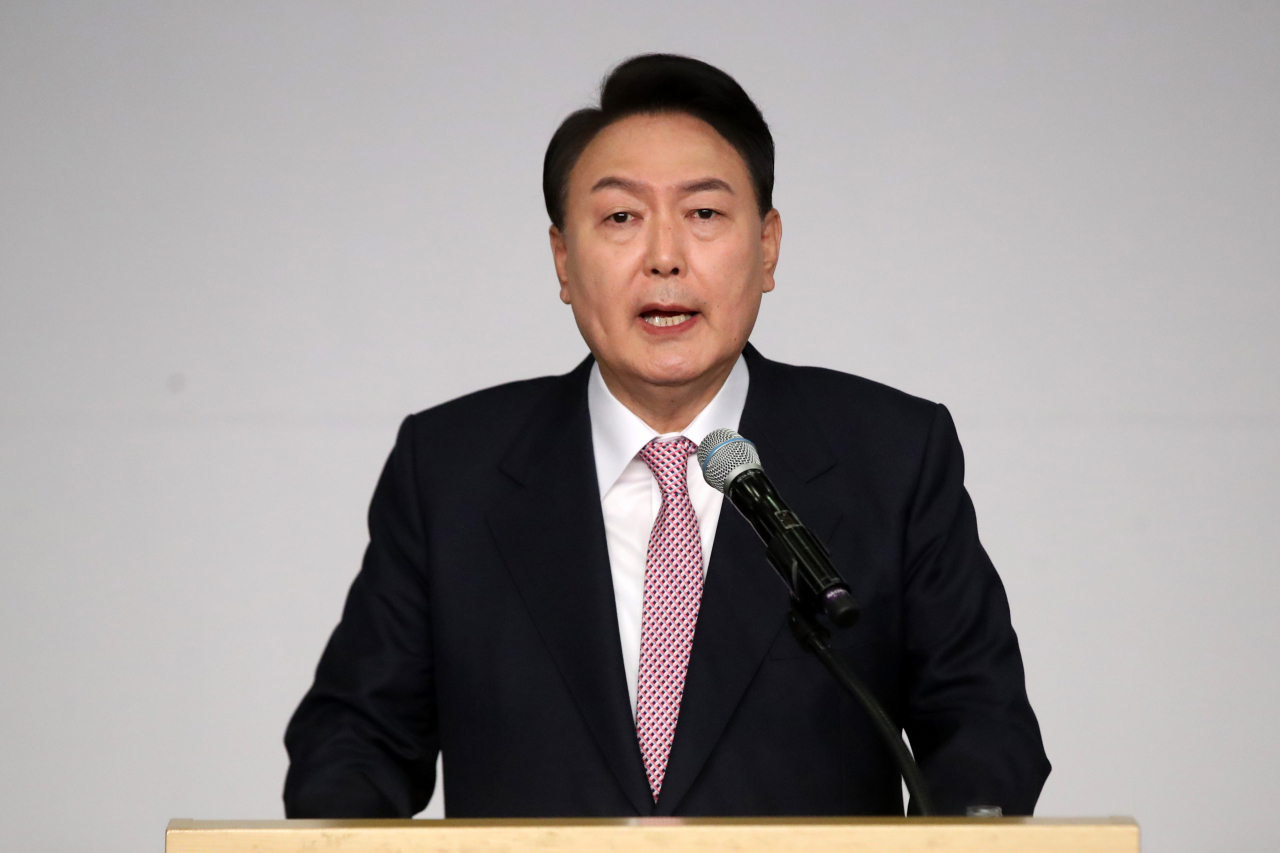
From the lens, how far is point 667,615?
1797 millimetres

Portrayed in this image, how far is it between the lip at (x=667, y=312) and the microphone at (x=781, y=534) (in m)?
0.40

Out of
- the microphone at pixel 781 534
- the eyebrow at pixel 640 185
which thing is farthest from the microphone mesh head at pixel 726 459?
the eyebrow at pixel 640 185

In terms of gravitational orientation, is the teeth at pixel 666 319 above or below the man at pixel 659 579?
above

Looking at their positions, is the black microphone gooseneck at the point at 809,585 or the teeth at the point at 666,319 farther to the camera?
the teeth at the point at 666,319

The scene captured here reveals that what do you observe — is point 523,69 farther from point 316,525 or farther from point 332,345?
point 316,525

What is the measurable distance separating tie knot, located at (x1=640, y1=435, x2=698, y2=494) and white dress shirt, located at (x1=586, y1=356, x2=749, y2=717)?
1cm

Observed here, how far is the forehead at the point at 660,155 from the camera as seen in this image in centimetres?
187

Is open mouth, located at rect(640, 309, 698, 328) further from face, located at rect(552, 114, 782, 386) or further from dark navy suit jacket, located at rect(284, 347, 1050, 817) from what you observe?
dark navy suit jacket, located at rect(284, 347, 1050, 817)

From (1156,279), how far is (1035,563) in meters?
0.65

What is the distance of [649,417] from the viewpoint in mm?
1963

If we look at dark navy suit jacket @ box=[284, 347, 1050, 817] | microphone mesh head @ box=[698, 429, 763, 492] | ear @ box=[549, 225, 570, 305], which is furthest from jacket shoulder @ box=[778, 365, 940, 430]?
microphone mesh head @ box=[698, 429, 763, 492]

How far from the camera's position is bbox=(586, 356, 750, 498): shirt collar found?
193 centimetres

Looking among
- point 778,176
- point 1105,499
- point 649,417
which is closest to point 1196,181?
point 1105,499

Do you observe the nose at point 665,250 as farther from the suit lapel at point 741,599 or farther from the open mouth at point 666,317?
the suit lapel at point 741,599
